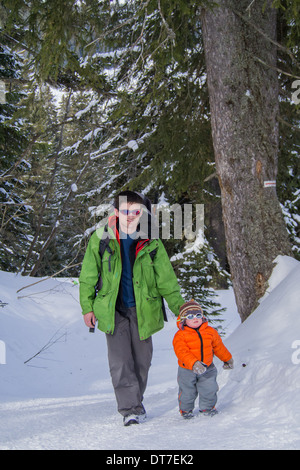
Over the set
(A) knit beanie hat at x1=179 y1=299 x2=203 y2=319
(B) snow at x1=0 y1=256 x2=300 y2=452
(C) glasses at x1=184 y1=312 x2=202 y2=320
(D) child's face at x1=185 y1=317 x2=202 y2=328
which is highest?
(A) knit beanie hat at x1=179 y1=299 x2=203 y2=319

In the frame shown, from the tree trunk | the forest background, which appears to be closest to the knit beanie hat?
the tree trunk

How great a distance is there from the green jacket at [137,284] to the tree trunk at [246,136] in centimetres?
163

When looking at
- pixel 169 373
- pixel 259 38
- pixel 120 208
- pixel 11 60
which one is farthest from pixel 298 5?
pixel 11 60

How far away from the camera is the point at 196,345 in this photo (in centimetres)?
376

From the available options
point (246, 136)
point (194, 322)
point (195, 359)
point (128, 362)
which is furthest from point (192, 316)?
point (246, 136)

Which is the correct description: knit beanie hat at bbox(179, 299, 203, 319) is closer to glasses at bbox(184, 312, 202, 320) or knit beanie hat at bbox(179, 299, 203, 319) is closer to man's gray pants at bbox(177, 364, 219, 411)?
glasses at bbox(184, 312, 202, 320)

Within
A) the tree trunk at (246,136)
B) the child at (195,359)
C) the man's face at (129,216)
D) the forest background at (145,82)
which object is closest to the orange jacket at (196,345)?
the child at (195,359)

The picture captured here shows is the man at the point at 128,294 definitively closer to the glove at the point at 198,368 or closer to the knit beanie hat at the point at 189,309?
the knit beanie hat at the point at 189,309

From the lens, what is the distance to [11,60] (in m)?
12.8

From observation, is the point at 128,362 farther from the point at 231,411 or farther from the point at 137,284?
the point at 231,411

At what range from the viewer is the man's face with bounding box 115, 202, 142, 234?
13.6 feet
